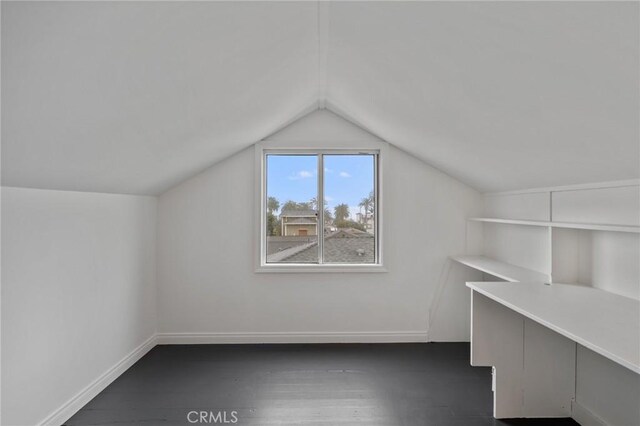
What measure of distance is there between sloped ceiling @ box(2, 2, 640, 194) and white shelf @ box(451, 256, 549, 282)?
689 millimetres

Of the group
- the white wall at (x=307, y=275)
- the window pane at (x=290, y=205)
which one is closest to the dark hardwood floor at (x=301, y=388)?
the white wall at (x=307, y=275)

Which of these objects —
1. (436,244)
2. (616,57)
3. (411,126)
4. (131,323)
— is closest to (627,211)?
(616,57)

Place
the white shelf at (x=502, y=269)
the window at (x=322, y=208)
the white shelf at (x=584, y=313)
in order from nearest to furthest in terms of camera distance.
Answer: the white shelf at (x=584, y=313), the white shelf at (x=502, y=269), the window at (x=322, y=208)

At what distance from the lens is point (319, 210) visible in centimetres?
364

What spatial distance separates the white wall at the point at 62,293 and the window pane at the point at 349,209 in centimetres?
178

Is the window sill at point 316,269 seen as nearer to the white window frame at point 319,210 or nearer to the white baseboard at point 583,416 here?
the white window frame at point 319,210

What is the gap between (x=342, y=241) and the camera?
367 centimetres

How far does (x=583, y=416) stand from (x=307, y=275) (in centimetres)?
228

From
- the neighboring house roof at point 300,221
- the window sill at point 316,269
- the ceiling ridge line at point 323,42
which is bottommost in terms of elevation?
the window sill at point 316,269

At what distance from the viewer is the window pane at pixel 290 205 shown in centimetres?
362

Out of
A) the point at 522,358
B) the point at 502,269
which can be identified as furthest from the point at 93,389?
the point at 502,269

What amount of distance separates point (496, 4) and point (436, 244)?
8.78ft

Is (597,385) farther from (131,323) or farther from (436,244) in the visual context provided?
(131,323)

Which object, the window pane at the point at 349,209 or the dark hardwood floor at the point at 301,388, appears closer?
the dark hardwood floor at the point at 301,388
